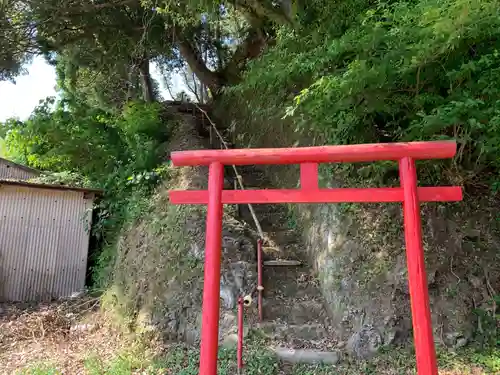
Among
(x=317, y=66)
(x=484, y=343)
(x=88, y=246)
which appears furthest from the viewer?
(x=88, y=246)

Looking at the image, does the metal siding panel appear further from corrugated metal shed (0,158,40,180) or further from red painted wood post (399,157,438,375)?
red painted wood post (399,157,438,375)

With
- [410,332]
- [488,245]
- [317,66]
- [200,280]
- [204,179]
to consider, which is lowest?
[410,332]

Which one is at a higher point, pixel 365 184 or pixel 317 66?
pixel 317 66

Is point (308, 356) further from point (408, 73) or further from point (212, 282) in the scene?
point (408, 73)

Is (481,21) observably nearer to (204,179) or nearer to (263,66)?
(263,66)

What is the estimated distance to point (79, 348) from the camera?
6.41 m

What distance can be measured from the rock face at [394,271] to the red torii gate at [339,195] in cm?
193

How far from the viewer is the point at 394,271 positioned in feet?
19.0

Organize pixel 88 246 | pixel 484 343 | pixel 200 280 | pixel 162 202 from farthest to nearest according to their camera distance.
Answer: pixel 88 246
pixel 162 202
pixel 200 280
pixel 484 343

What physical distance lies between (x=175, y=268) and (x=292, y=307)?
2.31 m

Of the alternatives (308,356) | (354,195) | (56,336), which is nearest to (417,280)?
(354,195)

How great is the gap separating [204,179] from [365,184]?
3.91 meters

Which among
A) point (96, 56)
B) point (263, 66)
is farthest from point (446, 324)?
point (96, 56)

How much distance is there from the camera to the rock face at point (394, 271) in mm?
5398
